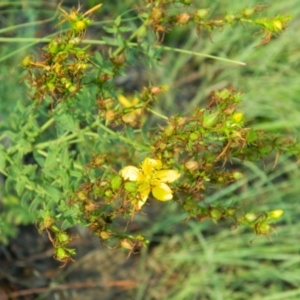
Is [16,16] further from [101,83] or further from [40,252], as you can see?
[101,83]

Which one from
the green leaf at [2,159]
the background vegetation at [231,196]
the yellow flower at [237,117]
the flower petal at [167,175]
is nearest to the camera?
the yellow flower at [237,117]

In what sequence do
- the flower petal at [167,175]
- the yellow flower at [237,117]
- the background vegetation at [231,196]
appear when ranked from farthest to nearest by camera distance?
the background vegetation at [231,196] → the flower petal at [167,175] → the yellow flower at [237,117]

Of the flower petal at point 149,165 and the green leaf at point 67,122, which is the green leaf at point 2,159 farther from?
the flower petal at point 149,165

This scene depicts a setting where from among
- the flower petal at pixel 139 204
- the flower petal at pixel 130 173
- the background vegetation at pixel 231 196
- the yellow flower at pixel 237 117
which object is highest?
the yellow flower at pixel 237 117

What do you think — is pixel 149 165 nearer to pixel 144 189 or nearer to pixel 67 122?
pixel 144 189

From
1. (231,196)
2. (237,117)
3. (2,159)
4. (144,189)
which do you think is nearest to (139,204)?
(144,189)

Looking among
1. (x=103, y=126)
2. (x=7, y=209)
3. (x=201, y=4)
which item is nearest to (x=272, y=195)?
(x=201, y=4)

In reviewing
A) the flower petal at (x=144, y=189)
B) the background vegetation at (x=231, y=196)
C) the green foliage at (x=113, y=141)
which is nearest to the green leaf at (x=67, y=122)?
the green foliage at (x=113, y=141)

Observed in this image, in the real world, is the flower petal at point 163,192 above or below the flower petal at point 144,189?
below

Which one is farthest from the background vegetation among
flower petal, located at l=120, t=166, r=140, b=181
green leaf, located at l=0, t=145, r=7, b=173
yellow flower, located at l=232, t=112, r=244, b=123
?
yellow flower, located at l=232, t=112, r=244, b=123
